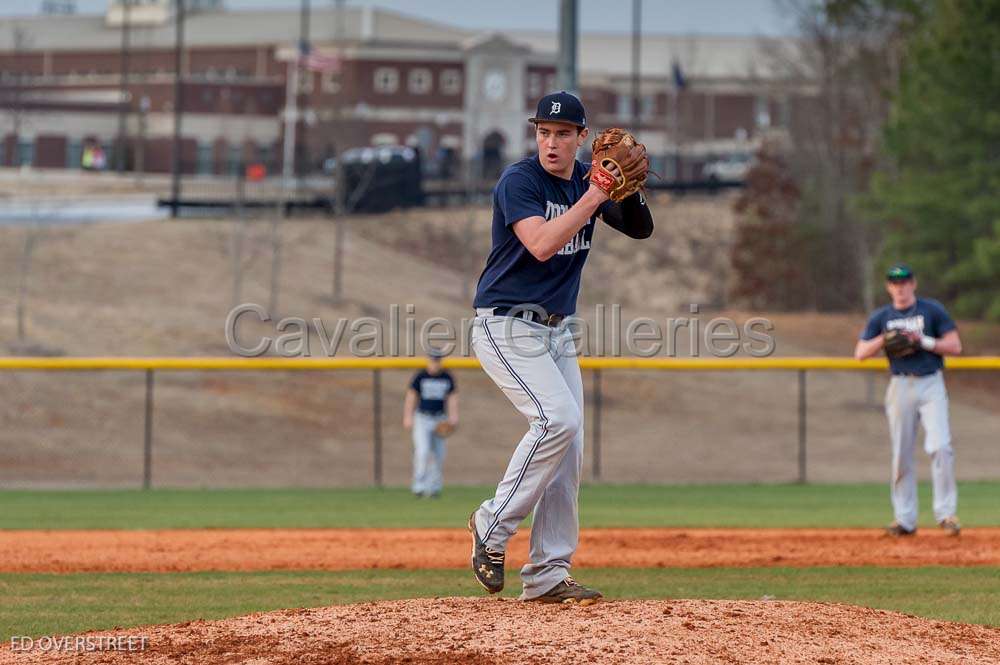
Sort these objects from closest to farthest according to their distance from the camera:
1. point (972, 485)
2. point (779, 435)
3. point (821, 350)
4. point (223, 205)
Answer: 1. point (972, 485)
2. point (779, 435)
3. point (821, 350)
4. point (223, 205)

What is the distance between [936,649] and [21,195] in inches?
1826

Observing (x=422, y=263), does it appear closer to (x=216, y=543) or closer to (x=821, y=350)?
(x=821, y=350)

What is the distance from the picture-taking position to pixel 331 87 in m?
72.8

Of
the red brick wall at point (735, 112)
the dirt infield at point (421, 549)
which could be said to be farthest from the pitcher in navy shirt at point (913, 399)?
the red brick wall at point (735, 112)

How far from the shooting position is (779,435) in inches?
1160

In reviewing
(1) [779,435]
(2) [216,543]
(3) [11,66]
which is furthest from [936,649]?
(3) [11,66]

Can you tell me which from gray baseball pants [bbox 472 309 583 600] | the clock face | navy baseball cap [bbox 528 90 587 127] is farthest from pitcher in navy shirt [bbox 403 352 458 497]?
the clock face

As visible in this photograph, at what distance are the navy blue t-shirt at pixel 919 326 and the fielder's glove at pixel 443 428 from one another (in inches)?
247

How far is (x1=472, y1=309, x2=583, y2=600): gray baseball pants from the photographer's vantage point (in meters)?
6.16

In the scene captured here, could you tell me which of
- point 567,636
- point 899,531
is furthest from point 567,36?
point 567,636

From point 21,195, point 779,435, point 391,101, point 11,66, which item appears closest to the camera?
point 779,435

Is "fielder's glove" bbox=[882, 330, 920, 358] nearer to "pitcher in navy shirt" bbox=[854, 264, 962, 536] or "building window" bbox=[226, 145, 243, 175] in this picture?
"pitcher in navy shirt" bbox=[854, 264, 962, 536]

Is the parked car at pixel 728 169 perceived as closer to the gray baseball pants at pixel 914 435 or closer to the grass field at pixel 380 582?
the grass field at pixel 380 582

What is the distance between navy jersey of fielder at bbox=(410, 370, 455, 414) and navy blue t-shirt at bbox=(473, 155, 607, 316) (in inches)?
396
